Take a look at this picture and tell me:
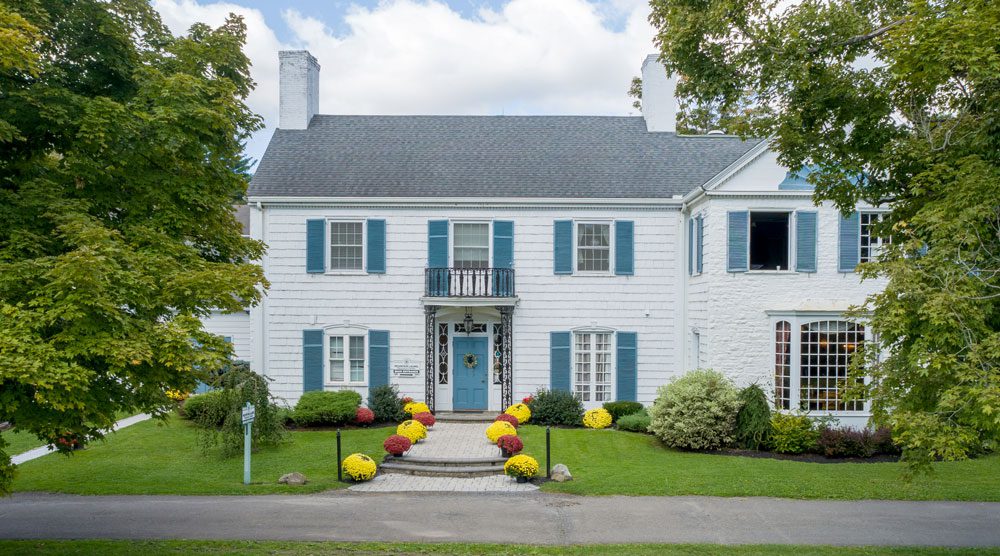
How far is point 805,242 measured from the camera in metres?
17.3

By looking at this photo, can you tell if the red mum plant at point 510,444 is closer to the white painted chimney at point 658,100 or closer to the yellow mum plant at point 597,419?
the yellow mum plant at point 597,419

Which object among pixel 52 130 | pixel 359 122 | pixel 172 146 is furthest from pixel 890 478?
pixel 359 122

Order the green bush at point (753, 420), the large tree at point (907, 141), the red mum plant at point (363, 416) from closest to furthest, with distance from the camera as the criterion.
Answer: the large tree at point (907, 141) → the green bush at point (753, 420) → the red mum plant at point (363, 416)

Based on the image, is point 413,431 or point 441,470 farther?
point 413,431

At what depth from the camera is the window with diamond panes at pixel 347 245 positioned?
64.9 feet

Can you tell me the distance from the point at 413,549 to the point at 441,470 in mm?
4604

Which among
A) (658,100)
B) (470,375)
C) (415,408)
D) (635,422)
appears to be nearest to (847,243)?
(635,422)

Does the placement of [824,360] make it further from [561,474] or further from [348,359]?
[348,359]

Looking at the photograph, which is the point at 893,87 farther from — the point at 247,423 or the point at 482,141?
the point at 482,141

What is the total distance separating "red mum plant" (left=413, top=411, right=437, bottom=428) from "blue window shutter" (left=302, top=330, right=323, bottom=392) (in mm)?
3371

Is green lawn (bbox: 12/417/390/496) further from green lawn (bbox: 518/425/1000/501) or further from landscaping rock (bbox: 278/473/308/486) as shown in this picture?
green lawn (bbox: 518/425/1000/501)

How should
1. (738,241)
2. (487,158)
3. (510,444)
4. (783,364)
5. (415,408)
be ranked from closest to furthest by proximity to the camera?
(510,444)
(783,364)
(738,241)
(415,408)
(487,158)

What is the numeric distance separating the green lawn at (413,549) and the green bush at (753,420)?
5.71 m

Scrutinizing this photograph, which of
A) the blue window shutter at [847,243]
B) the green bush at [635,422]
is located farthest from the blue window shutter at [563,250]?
the blue window shutter at [847,243]
